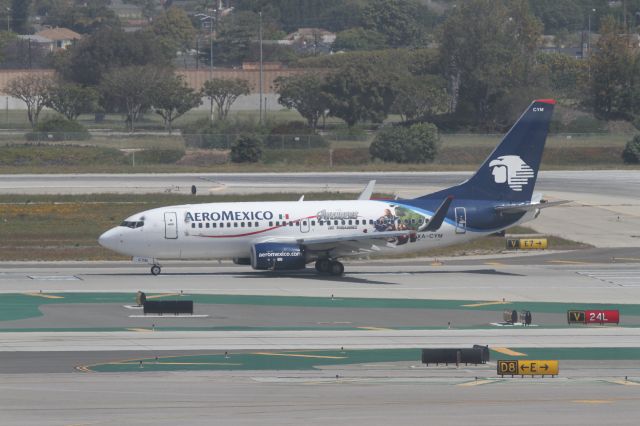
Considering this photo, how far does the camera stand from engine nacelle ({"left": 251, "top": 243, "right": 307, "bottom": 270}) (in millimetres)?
51031

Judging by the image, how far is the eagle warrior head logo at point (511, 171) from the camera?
178 feet

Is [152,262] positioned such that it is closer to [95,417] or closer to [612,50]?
[95,417]


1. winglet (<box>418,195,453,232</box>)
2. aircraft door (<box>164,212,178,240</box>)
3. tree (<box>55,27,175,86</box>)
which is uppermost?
tree (<box>55,27,175,86</box>)

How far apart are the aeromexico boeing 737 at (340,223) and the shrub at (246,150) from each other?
183 feet

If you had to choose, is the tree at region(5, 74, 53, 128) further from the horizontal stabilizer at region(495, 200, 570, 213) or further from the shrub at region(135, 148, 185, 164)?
the horizontal stabilizer at region(495, 200, 570, 213)

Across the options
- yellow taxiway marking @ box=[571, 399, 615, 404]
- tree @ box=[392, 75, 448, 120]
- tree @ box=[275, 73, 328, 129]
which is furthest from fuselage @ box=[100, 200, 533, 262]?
tree @ box=[392, 75, 448, 120]

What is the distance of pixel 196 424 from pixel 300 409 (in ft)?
8.76

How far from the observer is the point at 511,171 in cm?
5425

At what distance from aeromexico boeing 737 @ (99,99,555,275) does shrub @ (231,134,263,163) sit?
→ 55724 mm

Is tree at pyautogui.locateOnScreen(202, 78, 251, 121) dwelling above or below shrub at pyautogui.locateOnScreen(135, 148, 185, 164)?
above

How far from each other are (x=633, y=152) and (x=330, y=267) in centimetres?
6236

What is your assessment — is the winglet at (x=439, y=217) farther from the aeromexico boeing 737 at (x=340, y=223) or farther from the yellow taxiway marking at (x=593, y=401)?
the yellow taxiway marking at (x=593, y=401)

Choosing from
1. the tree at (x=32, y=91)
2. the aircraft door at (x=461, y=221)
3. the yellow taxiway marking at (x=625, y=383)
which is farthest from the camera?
the tree at (x=32, y=91)

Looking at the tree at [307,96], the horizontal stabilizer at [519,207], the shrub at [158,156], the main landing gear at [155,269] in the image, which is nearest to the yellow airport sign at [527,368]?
the horizontal stabilizer at [519,207]
